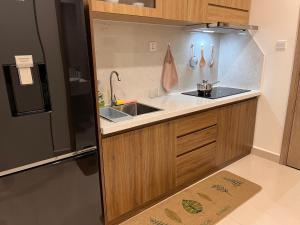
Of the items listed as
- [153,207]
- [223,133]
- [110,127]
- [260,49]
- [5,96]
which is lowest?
[153,207]

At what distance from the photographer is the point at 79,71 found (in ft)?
4.28

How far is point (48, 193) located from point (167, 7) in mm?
1589

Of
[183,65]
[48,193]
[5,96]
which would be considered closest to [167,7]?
[183,65]

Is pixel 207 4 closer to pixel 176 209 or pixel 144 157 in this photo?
pixel 144 157

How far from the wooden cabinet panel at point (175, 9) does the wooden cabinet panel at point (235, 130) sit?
0.98 meters

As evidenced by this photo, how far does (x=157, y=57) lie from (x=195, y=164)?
115 centimetres

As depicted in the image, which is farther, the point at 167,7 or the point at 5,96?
the point at 167,7

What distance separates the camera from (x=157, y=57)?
2375 mm

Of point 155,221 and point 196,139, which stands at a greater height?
point 196,139

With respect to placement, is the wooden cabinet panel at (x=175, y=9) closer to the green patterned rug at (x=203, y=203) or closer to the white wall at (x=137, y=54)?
the white wall at (x=137, y=54)

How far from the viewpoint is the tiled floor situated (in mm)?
1848

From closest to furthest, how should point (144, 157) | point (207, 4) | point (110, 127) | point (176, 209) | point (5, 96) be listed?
point (5, 96) < point (110, 127) < point (144, 157) < point (176, 209) < point (207, 4)

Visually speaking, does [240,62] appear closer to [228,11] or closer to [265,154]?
[228,11]

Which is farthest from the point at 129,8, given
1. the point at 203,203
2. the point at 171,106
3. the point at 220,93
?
the point at 203,203
